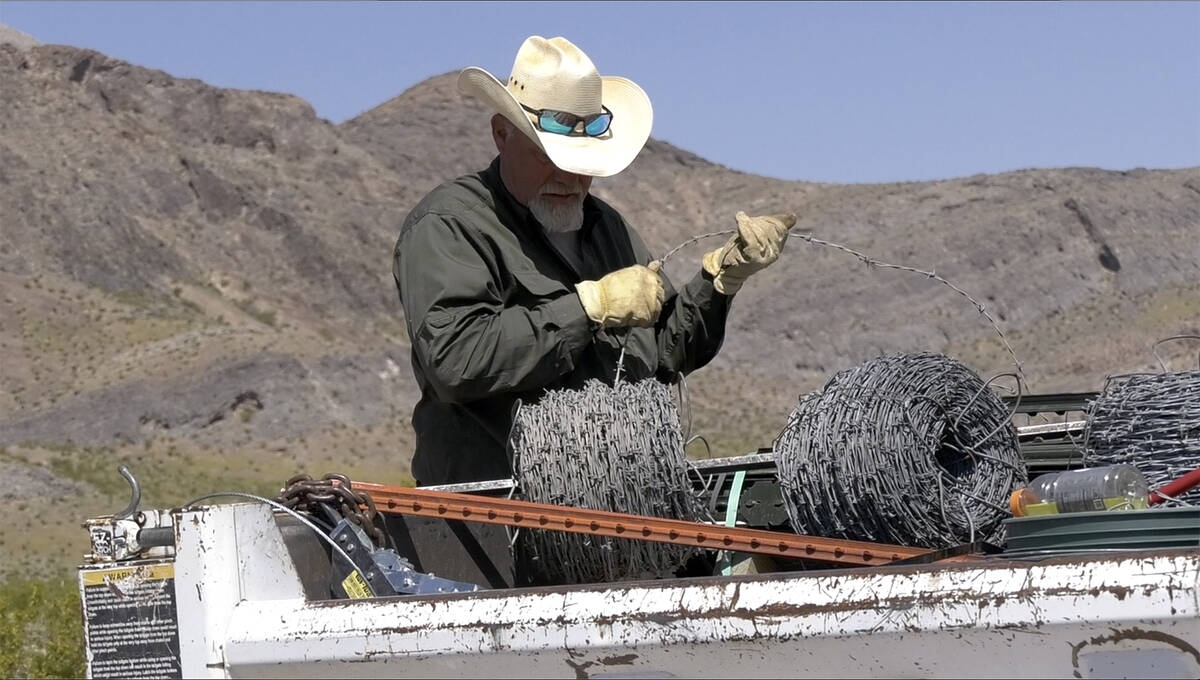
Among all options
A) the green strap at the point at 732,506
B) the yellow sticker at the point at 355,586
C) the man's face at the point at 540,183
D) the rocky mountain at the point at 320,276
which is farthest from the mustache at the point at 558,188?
the rocky mountain at the point at 320,276

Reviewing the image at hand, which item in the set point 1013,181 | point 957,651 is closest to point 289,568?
point 957,651

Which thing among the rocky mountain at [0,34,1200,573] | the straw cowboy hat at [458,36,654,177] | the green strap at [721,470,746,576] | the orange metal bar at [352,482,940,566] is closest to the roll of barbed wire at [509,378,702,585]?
the orange metal bar at [352,482,940,566]

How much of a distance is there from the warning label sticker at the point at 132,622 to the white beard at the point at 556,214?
1.72 m

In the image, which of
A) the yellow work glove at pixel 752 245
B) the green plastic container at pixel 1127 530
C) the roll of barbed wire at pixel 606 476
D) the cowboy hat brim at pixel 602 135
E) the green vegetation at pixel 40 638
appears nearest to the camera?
the green plastic container at pixel 1127 530

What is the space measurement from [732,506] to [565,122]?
1.15 meters

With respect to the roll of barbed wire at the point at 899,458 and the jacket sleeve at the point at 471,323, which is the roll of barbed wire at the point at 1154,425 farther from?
the jacket sleeve at the point at 471,323

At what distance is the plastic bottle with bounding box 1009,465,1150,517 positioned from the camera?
3.28 meters

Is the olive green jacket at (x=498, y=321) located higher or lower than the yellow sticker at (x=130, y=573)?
higher

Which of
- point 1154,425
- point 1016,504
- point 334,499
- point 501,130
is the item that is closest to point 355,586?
point 334,499

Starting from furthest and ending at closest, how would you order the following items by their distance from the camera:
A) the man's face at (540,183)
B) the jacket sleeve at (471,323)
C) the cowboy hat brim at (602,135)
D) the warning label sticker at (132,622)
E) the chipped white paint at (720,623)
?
the man's face at (540,183) < the cowboy hat brim at (602,135) < the jacket sleeve at (471,323) < the warning label sticker at (132,622) < the chipped white paint at (720,623)

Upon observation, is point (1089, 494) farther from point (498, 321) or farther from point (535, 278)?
point (535, 278)

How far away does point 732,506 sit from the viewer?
4207 millimetres

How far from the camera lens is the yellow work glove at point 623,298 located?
408cm

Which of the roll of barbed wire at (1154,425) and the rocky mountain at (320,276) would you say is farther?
the rocky mountain at (320,276)
